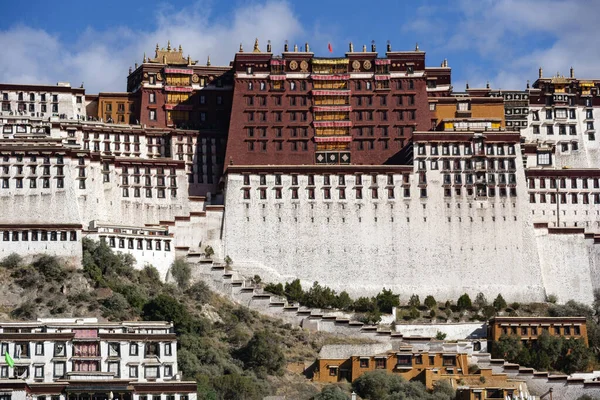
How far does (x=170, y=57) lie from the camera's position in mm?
143125

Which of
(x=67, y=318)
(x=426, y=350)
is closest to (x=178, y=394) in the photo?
(x=67, y=318)

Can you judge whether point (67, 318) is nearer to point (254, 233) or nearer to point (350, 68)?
point (254, 233)

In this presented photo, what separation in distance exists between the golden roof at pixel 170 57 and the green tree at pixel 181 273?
89.1 feet

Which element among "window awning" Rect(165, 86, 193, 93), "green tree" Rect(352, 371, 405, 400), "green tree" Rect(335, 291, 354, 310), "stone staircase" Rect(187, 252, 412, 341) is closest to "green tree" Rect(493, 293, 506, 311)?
"stone staircase" Rect(187, 252, 412, 341)

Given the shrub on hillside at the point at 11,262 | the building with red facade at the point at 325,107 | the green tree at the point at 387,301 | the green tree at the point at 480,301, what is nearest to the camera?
the shrub on hillside at the point at 11,262

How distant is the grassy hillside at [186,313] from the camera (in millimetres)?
106000

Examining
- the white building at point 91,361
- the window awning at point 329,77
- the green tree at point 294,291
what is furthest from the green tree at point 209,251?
the white building at point 91,361

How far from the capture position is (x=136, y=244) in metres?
120

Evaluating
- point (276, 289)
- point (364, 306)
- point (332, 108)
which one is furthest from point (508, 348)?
point (332, 108)

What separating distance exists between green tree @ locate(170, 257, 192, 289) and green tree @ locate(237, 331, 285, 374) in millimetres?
11276

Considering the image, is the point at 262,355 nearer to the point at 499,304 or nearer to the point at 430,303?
the point at 430,303

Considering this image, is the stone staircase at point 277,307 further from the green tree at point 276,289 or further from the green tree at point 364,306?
the green tree at point 364,306

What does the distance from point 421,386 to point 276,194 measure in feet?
89.1

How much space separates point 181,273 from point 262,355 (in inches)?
549
